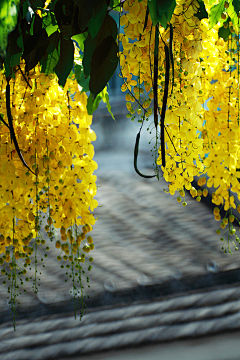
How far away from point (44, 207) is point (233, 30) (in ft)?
1.73

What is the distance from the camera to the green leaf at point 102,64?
0.42 m

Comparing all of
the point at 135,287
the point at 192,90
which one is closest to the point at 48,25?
the point at 192,90

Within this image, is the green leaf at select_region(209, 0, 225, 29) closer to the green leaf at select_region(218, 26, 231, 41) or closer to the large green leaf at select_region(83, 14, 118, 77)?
the green leaf at select_region(218, 26, 231, 41)

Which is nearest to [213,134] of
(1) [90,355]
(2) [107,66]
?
(2) [107,66]

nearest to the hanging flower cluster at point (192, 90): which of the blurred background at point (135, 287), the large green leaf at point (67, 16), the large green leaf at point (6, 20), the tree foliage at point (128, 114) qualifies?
the tree foliage at point (128, 114)

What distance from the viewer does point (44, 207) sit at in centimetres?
73

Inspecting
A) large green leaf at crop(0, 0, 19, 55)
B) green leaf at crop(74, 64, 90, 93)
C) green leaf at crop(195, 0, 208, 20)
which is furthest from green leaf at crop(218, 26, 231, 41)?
large green leaf at crop(0, 0, 19, 55)

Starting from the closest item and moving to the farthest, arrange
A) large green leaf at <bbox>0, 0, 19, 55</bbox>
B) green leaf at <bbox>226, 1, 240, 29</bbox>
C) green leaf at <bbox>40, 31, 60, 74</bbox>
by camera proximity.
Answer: large green leaf at <bbox>0, 0, 19, 55</bbox> → green leaf at <bbox>40, 31, 60, 74</bbox> → green leaf at <bbox>226, 1, 240, 29</bbox>

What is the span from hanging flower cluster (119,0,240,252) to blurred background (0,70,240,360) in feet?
3.77

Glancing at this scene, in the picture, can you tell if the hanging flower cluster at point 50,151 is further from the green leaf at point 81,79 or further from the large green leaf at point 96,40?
the large green leaf at point 96,40

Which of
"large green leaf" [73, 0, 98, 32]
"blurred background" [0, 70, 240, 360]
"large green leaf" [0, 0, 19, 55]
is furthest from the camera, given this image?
"blurred background" [0, 70, 240, 360]

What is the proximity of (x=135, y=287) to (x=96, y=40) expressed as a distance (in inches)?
59.6

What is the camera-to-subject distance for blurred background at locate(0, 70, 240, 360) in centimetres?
162

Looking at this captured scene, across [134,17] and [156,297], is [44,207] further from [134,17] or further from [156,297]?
[156,297]
